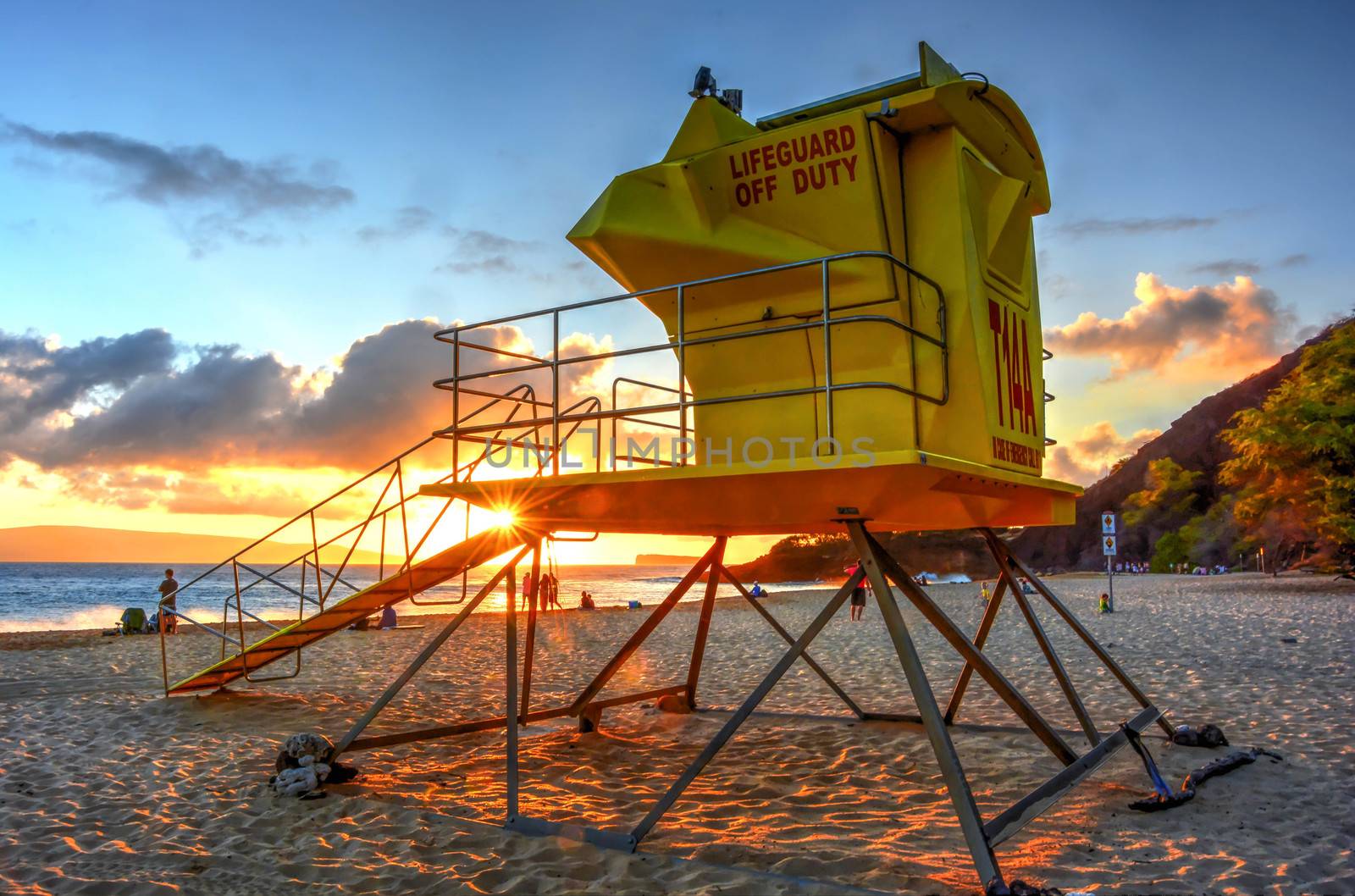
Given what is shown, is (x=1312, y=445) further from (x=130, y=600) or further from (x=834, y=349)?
(x=130, y=600)

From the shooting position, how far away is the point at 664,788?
719 centimetres

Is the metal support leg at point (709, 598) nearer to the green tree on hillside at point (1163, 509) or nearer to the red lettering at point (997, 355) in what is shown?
the red lettering at point (997, 355)

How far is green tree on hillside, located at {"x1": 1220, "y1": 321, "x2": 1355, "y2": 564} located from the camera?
1130 inches

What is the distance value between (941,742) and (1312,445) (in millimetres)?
31190

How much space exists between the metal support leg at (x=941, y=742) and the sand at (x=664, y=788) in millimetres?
373

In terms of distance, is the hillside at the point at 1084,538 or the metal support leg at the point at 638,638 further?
the hillside at the point at 1084,538

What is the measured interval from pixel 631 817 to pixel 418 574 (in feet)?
10.5

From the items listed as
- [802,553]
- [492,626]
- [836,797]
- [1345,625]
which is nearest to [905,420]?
[836,797]

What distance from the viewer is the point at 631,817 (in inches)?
249

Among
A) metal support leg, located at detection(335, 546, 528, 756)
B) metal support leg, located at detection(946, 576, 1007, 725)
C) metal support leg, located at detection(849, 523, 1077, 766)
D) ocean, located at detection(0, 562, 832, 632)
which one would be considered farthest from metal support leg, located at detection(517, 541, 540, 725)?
ocean, located at detection(0, 562, 832, 632)

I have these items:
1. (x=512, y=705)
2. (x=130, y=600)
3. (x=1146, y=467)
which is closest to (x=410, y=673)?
(x=512, y=705)

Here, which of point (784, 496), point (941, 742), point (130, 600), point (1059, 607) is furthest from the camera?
point (130, 600)

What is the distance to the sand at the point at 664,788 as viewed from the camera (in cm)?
516

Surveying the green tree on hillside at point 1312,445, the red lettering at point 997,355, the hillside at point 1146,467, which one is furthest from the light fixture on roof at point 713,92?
the hillside at point 1146,467
